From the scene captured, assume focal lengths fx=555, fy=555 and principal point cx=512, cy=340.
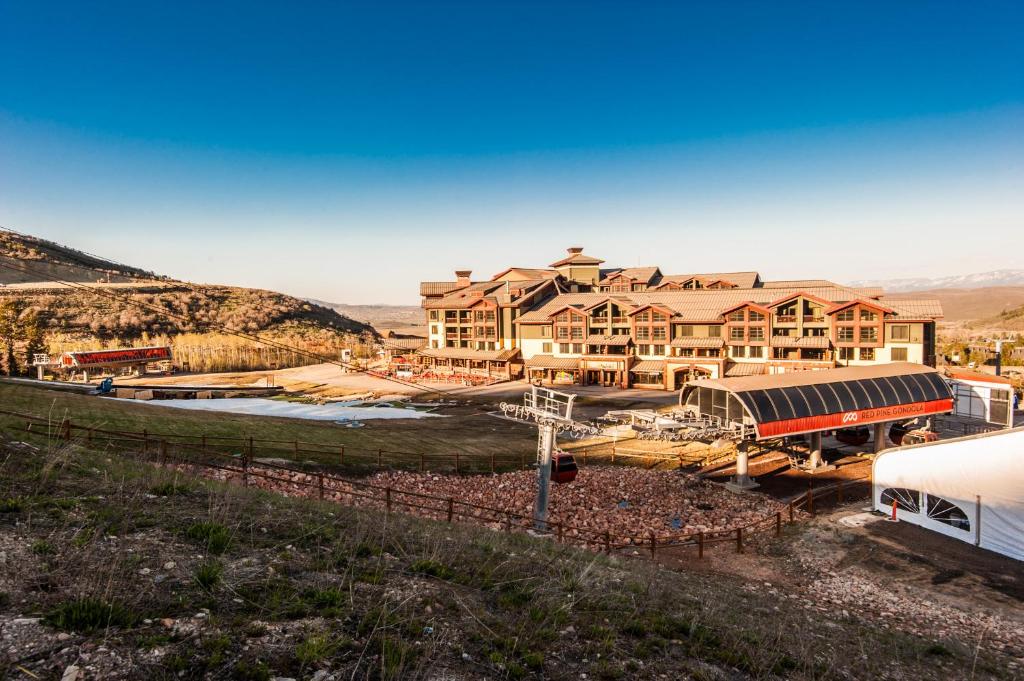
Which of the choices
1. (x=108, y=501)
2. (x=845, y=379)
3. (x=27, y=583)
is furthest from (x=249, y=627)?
(x=845, y=379)

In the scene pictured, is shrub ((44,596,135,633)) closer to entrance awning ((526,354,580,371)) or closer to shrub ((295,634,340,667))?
shrub ((295,634,340,667))

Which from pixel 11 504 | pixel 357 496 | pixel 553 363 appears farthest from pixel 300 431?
pixel 553 363

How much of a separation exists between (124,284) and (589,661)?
5619 inches

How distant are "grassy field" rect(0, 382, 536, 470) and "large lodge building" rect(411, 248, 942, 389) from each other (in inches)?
1075

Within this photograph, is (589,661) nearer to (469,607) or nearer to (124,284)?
(469,607)

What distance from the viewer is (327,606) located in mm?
8508

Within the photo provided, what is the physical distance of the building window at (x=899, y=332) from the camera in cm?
5381

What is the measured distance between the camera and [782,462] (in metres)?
37.4

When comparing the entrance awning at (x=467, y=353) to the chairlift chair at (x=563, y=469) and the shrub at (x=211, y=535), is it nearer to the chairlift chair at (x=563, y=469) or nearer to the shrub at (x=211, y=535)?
the chairlift chair at (x=563, y=469)

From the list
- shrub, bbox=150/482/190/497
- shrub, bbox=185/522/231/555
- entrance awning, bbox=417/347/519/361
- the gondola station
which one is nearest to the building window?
the gondola station

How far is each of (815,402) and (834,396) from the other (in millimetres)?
1797

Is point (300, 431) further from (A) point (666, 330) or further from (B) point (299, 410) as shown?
(A) point (666, 330)

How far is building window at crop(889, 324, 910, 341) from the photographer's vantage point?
5381cm

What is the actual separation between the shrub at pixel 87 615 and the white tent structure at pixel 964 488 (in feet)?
94.3
